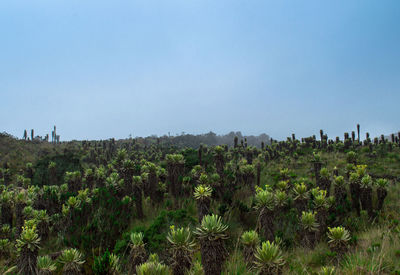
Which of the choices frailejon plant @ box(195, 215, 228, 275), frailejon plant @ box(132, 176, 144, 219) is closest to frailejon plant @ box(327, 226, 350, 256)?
frailejon plant @ box(195, 215, 228, 275)

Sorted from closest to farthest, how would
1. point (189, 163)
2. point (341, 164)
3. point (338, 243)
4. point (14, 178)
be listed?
point (338, 243) → point (189, 163) → point (341, 164) → point (14, 178)

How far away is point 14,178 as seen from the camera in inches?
928

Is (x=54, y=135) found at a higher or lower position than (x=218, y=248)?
higher

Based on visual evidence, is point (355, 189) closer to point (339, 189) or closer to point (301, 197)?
point (339, 189)

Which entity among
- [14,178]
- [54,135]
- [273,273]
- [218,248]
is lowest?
[14,178]

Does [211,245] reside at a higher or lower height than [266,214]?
higher

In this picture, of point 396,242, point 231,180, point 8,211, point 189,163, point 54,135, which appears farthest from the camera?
point 54,135

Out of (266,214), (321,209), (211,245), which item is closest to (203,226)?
(211,245)

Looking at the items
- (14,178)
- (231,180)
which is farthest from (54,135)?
(231,180)

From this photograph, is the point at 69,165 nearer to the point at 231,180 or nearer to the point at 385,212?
the point at 231,180

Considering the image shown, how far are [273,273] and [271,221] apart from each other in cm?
272

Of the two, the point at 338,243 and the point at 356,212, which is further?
the point at 356,212

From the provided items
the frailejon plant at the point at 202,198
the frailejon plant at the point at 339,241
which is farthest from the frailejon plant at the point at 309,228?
the frailejon plant at the point at 202,198

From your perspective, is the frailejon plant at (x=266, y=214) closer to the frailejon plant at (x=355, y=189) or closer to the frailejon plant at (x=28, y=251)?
the frailejon plant at (x=28, y=251)
